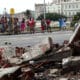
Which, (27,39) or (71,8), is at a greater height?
(27,39)

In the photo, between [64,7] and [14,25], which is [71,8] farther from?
[14,25]

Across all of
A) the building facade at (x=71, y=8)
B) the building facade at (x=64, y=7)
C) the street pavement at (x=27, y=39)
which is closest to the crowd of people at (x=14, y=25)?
the street pavement at (x=27, y=39)

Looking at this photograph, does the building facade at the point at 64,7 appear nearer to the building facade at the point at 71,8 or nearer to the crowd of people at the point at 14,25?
the building facade at the point at 71,8

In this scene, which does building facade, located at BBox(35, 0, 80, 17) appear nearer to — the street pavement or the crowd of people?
the crowd of people

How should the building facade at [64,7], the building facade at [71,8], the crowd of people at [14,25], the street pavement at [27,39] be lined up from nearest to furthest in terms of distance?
1. the street pavement at [27,39]
2. the crowd of people at [14,25]
3. the building facade at [64,7]
4. the building facade at [71,8]

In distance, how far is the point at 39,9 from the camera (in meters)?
147

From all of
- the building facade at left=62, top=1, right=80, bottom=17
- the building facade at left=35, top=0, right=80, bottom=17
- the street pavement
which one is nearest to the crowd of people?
the street pavement

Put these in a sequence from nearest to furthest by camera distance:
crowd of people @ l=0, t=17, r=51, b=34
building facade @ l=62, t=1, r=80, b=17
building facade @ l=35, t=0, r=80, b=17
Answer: crowd of people @ l=0, t=17, r=51, b=34
building facade @ l=35, t=0, r=80, b=17
building facade @ l=62, t=1, r=80, b=17

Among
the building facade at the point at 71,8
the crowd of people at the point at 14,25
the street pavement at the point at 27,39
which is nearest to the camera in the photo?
the street pavement at the point at 27,39

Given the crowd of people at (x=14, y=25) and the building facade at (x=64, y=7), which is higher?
the crowd of people at (x=14, y=25)

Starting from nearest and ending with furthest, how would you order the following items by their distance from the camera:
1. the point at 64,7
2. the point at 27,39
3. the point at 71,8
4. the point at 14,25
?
1. the point at 27,39
2. the point at 14,25
3. the point at 71,8
4. the point at 64,7

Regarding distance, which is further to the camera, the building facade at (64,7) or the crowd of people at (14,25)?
the building facade at (64,7)

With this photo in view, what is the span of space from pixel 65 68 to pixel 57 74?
26 cm

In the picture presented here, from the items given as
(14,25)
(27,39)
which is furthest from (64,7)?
(27,39)
